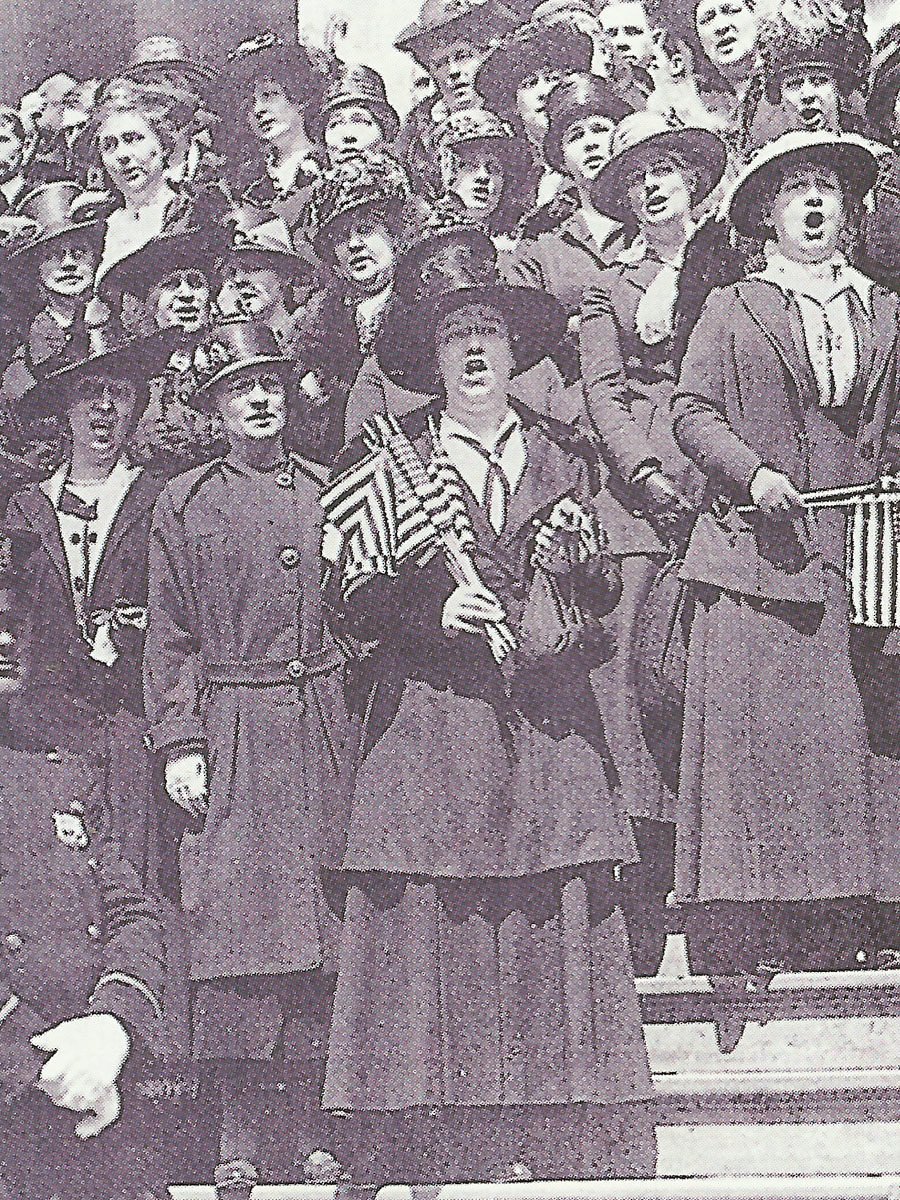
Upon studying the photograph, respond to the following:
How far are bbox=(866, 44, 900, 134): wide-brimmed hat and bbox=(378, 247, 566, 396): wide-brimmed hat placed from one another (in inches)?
38.3

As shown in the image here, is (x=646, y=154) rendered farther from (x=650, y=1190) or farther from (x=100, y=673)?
(x=650, y=1190)

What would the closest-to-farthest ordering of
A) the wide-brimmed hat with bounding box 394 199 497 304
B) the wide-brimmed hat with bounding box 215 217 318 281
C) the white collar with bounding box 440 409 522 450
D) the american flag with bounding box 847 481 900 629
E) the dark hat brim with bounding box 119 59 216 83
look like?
the american flag with bounding box 847 481 900 629 < the white collar with bounding box 440 409 522 450 < the wide-brimmed hat with bounding box 394 199 497 304 < the wide-brimmed hat with bounding box 215 217 318 281 < the dark hat brim with bounding box 119 59 216 83

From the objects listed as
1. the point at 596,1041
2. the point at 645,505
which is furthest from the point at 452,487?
the point at 596,1041

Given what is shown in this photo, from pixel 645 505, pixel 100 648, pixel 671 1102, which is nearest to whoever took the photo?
pixel 671 1102

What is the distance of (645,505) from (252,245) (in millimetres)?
1360

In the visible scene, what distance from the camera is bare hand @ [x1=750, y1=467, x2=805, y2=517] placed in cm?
425

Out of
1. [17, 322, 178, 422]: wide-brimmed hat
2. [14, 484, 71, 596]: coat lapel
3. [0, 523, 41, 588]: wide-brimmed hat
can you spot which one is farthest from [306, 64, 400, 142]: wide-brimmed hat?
[0, 523, 41, 588]: wide-brimmed hat

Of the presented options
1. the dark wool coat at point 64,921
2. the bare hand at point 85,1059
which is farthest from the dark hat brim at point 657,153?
the bare hand at point 85,1059

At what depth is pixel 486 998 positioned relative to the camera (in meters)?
4.18

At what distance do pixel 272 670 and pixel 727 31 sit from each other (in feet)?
6.98

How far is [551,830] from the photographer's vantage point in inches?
166

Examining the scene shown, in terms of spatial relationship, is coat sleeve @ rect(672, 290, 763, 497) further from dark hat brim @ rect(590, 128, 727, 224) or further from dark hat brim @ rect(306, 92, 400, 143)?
dark hat brim @ rect(306, 92, 400, 143)

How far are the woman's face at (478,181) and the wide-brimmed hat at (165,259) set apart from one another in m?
0.70

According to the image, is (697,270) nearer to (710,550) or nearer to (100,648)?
(710,550)
